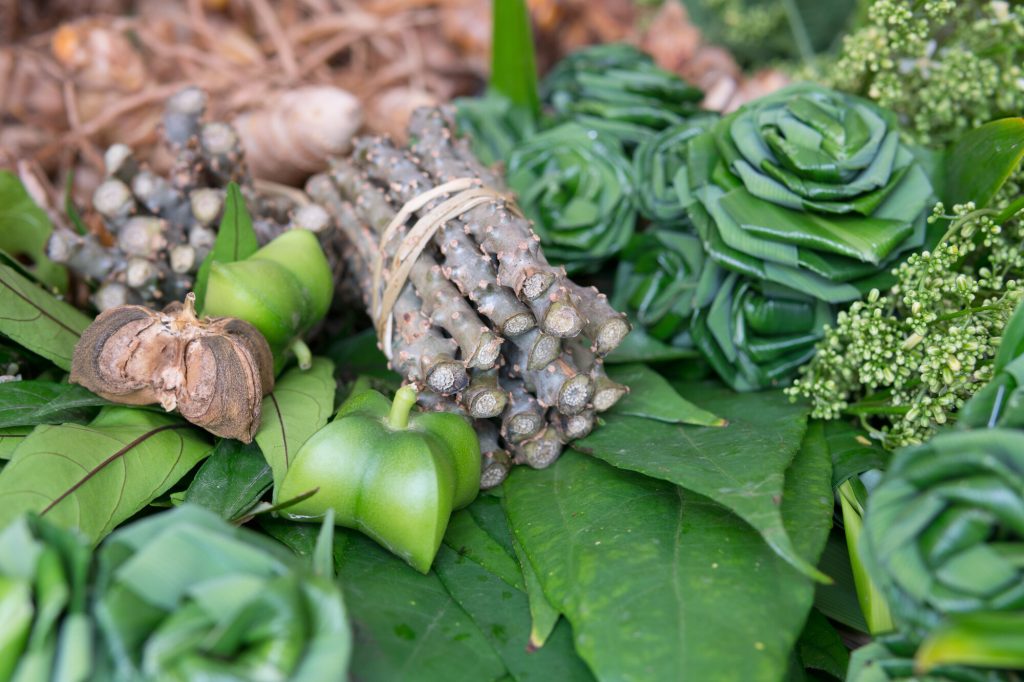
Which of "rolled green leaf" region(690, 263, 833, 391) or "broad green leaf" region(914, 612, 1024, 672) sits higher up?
"broad green leaf" region(914, 612, 1024, 672)

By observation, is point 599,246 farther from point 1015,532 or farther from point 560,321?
point 1015,532

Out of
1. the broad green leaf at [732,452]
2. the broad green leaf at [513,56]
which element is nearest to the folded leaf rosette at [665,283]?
the broad green leaf at [732,452]

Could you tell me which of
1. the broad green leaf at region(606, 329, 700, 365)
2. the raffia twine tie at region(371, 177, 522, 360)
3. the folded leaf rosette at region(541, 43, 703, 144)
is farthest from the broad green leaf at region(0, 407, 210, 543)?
the folded leaf rosette at region(541, 43, 703, 144)

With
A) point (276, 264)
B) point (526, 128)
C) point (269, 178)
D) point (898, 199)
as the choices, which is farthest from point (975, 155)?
point (269, 178)

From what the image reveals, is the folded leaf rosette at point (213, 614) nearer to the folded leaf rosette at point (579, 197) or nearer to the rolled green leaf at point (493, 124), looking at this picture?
the folded leaf rosette at point (579, 197)

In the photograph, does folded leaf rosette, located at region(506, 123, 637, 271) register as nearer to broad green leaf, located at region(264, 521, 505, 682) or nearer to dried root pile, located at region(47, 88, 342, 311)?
dried root pile, located at region(47, 88, 342, 311)

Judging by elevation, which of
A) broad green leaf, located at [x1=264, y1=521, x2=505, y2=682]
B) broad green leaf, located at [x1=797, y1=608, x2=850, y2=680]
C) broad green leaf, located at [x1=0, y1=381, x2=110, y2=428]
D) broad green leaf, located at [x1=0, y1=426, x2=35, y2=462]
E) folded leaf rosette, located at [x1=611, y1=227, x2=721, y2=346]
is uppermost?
folded leaf rosette, located at [x1=611, y1=227, x2=721, y2=346]
